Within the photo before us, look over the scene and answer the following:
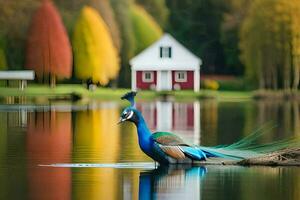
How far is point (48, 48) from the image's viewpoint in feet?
255

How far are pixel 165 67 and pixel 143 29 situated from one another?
6356mm

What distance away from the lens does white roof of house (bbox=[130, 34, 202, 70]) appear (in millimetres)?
86062

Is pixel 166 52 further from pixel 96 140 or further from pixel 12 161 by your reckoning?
pixel 12 161

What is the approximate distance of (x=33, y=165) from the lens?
2005 centimetres

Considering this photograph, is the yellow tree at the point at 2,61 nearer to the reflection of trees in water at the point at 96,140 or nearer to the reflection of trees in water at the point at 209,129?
the reflection of trees in water at the point at 209,129

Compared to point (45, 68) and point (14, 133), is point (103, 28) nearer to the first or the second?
point (45, 68)

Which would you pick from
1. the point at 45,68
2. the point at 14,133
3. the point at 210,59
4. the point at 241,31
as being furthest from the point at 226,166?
the point at 210,59

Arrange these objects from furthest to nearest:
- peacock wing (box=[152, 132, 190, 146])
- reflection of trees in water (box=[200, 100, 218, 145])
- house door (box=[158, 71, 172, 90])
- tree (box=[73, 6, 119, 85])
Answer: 1. house door (box=[158, 71, 172, 90])
2. tree (box=[73, 6, 119, 85])
3. reflection of trees in water (box=[200, 100, 218, 145])
4. peacock wing (box=[152, 132, 190, 146])

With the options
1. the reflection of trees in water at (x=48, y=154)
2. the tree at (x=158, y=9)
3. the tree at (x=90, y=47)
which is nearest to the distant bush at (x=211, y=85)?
the tree at (x=90, y=47)

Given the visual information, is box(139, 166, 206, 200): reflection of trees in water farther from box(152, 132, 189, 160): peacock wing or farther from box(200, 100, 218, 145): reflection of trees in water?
box(200, 100, 218, 145): reflection of trees in water

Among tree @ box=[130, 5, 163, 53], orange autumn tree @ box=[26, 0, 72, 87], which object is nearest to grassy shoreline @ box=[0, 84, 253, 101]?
orange autumn tree @ box=[26, 0, 72, 87]

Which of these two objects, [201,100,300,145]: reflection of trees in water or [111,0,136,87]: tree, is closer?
[201,100,300,145]: reflection of trees in water

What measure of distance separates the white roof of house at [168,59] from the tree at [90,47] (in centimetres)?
649

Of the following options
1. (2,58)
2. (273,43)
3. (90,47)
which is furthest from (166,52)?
(2,58)
